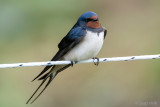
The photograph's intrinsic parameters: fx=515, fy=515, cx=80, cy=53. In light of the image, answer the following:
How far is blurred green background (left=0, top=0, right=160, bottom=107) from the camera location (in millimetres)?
4727

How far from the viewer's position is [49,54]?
523 centimetres

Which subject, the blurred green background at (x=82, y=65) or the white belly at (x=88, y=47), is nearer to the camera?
the white belly at (x=88, y=47)

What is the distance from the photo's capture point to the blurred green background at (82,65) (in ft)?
15.5

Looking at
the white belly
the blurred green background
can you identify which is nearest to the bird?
the white belly

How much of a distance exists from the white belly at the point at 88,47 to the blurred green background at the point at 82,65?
1017mm

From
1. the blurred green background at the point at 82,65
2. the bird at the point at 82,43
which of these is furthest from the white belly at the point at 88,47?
the blurred green background at the point at 82,65

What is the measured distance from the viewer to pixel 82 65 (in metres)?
5.11

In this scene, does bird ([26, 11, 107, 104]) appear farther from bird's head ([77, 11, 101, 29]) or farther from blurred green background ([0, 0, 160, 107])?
blurred green background ([0, 0, 160, 107])

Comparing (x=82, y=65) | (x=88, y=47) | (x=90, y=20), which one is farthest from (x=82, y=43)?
(x=82, y=65)

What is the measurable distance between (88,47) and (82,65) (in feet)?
4.78

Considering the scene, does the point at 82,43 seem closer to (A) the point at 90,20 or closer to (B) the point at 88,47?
(B) the point at 88,47

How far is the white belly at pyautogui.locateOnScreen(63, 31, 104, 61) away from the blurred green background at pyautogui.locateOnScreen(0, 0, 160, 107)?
40.0 inches

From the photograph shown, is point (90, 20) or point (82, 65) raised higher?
point (90, 20)

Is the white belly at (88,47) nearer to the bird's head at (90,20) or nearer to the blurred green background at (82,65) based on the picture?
the bird's head at (90,20)
